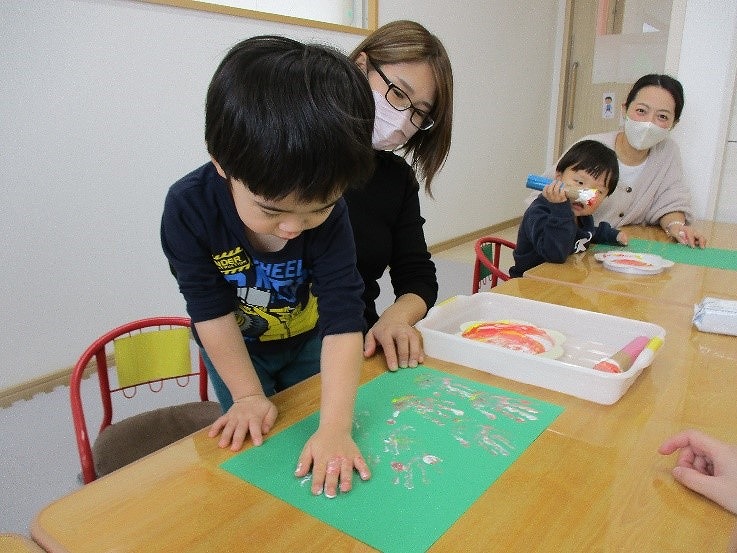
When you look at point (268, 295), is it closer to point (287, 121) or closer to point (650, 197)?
point (287, 121)

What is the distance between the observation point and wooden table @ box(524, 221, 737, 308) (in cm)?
128

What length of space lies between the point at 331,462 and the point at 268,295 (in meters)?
0.36

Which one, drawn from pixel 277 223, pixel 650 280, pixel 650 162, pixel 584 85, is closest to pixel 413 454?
pixel 277 223

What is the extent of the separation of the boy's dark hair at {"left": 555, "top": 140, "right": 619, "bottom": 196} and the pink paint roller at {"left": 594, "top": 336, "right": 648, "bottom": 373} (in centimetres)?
93

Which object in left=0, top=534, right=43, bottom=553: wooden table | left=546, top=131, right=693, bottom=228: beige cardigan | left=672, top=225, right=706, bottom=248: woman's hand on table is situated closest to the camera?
left=0, top=534, right=43, bottom=553: wooden table

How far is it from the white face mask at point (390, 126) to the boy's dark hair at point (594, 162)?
0.80 m

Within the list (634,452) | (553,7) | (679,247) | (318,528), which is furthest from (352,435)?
(553,7)

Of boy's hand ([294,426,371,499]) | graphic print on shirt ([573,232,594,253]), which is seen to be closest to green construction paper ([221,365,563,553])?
boy's hand ([294,426,371,499])

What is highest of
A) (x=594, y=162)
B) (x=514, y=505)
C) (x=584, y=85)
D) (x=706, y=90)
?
(x=584, y=85)

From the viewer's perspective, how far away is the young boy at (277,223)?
0.60 m

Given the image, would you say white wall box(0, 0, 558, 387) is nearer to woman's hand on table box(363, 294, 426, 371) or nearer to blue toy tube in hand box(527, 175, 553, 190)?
blue toy tube in hand box(527, 175, 553, 190)

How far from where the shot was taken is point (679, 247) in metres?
1.79

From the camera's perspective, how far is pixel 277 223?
2.25ft

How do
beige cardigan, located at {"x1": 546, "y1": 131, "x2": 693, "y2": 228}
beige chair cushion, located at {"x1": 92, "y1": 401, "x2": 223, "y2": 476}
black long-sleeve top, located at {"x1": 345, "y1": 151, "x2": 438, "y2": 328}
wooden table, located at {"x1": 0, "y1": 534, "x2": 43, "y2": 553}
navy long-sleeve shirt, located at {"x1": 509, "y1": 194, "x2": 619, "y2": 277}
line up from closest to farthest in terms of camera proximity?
wooden table, located at {"x1": 0, "y1": 534, "x2": 43, "y2": 553}
beige chair cushion, located at {"x1": 92, "y1": 401, "x2": 223, "y2": 476}
black long-sleeve top, located at {"x1": 345, "y1": 151, "x2": 438, "y2": 328}
navy long-sleeve shirt, located at {"x1": 509, "y1": 194, "x2": 619, "y2": 277}
beige cardigan, located at {"x1": 546, "y1": 131, "x2": 693, "y2": 228}
